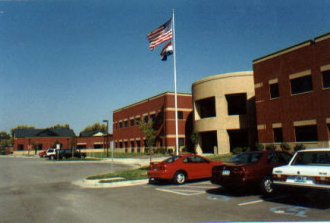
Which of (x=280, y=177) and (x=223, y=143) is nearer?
(x=280, y=177)

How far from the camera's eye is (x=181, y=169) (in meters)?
14.5

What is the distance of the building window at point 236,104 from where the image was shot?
36322 mm

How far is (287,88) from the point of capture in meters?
25.9

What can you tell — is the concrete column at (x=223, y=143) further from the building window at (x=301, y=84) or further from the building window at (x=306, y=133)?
the building window at (x=301, y=84)

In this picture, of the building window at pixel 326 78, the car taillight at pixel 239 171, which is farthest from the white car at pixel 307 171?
the building window at pixel 326 78

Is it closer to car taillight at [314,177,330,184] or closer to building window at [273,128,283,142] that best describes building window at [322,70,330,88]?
building window at [273,128,283,142]

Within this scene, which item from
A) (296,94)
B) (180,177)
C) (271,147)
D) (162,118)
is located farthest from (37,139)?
(180,177)

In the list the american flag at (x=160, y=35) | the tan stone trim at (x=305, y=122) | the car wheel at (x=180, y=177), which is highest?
the american flag at (x=160, y=35)

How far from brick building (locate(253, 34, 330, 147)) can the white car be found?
49.6ft

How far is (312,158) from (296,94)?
1715cm

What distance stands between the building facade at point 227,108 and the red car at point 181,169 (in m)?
18.6

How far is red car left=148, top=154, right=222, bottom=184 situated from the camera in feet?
47.0

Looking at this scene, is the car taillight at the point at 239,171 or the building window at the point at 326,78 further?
the building window at the point at 326,78

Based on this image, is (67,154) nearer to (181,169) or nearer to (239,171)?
(181,169)
